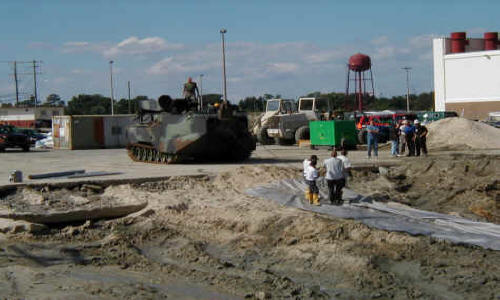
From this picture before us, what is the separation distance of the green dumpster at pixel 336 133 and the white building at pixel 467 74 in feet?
83.2

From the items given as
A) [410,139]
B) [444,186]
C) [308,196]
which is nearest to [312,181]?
[308,196]

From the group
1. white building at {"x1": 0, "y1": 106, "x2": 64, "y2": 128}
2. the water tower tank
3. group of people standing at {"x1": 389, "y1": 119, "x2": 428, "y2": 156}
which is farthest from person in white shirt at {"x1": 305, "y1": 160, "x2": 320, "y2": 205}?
white building at {"x1": 0, "y1": 106, "x2": 64, "y2": 128}

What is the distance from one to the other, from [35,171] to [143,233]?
10.9 meters

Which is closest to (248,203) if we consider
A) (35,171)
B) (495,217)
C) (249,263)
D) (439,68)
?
(249,263)

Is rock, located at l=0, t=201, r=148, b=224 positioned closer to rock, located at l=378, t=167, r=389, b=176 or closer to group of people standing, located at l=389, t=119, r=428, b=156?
rock, located at l=378, t=167, r=389, b=176

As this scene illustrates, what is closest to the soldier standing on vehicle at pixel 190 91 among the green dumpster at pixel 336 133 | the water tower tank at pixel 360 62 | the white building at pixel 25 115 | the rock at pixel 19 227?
the green dumpster at pixel 336 133

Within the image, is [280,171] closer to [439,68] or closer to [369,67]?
[439,68]

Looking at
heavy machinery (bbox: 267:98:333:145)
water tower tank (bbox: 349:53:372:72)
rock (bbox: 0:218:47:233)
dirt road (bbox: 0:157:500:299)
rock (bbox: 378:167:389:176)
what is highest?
water tower tank (bbox: 349:53:372:72)

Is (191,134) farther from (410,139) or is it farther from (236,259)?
(236,259)

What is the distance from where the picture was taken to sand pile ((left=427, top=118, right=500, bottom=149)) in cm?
3244

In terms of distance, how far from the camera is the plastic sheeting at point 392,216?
476 inches

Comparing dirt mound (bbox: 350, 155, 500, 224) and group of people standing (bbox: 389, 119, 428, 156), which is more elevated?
group of people standing (bbox: 389, 119, 428, 156)

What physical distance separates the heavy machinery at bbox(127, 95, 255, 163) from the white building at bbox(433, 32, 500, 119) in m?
33.6

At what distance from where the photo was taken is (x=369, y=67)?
→ 7050 cm
